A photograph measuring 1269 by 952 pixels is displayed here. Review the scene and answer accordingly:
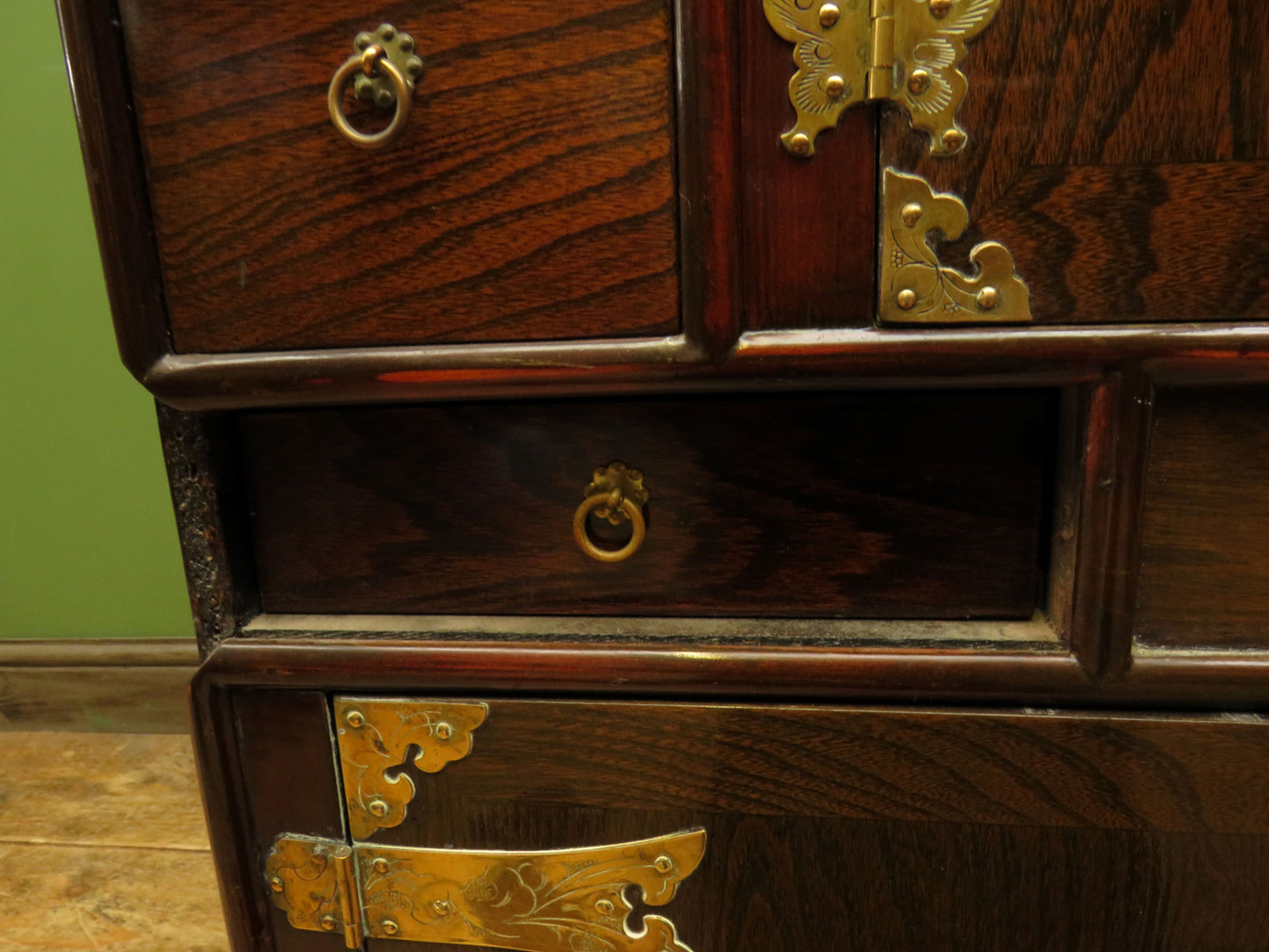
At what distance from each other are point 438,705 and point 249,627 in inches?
4.8

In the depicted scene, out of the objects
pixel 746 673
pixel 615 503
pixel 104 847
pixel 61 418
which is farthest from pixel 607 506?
pixel 61 418

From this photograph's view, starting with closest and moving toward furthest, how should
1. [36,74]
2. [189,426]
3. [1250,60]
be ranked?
[1250,60] → [189,426] → [36,74]

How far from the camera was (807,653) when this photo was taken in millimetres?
441

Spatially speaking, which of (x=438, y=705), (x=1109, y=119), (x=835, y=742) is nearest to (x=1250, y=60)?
(x=1109, y=119)

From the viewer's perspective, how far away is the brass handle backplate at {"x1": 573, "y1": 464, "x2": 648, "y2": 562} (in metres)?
0.45

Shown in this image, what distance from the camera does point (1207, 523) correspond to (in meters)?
0.42

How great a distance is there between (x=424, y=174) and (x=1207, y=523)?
0.42 meters

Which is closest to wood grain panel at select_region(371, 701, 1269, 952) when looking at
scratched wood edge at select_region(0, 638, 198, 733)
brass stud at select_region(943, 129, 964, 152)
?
brass stud at select_region(943, 129, 964, 152)

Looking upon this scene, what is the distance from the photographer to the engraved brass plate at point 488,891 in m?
0.49

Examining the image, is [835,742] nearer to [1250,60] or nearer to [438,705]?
[438,705]

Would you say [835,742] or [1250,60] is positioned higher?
[1250,60]

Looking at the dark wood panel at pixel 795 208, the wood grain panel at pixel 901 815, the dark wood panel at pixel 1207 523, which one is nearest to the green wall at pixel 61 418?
the wood grain panel at pixel 901 815

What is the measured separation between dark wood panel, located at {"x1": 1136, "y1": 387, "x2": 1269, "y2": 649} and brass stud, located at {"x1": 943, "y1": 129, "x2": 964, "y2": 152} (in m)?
0.16

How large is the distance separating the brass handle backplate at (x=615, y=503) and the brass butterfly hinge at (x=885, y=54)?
199mm
